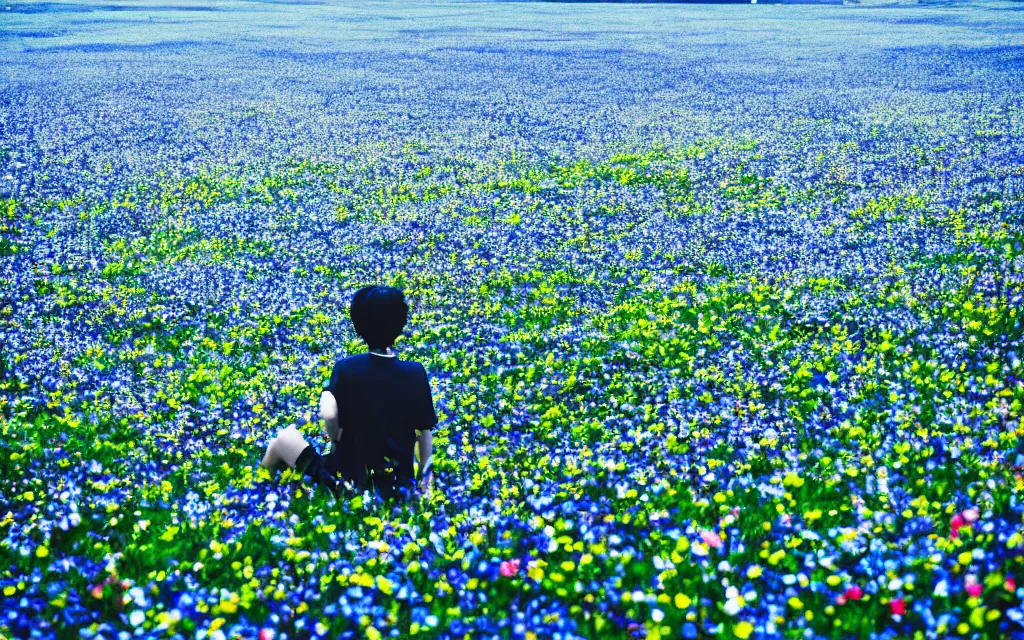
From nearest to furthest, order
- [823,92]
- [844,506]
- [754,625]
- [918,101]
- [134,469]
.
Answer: [754,625] < [844,506] < [134,469] < [918,101] < [823,92]

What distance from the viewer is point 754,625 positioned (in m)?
4.43

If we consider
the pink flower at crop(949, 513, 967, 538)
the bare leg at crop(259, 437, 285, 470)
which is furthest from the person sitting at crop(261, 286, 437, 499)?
the pink flower at crop(949, 513, 967, 538)

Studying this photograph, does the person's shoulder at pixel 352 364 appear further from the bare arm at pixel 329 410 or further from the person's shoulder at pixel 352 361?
the bare arm at pixel 329 410

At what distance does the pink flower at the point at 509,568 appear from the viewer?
16.5 feet

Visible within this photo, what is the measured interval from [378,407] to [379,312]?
66cm

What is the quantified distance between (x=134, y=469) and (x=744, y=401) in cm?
511

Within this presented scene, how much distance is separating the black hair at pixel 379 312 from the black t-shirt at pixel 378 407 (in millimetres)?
191

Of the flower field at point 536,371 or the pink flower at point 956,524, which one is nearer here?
the flower field at point 536,371

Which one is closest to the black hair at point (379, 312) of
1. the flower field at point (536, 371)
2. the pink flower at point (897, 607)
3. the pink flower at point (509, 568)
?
the flower field at point (536, 371)

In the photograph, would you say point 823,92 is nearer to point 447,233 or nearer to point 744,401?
point 447,233

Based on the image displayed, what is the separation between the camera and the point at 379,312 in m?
5.69

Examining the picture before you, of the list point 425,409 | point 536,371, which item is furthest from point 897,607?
point 536,371

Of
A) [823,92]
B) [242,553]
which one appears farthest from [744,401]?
[823,92]

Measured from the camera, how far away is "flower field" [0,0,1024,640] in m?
4.84
